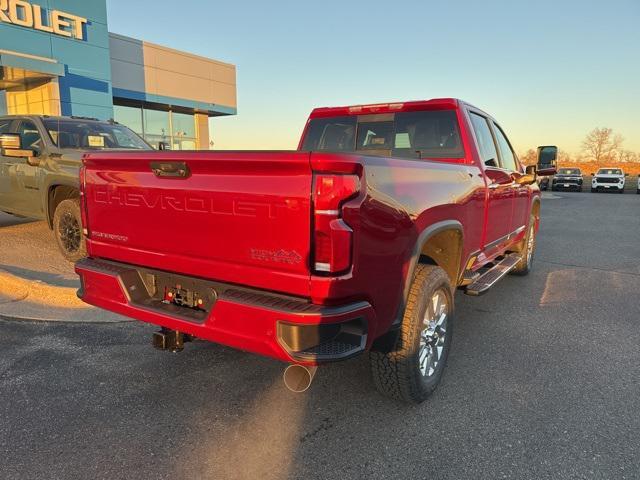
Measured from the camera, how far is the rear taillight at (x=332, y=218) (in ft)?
6.97

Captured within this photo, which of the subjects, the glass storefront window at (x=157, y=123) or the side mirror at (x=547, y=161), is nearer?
the side mirror at (x=547, y=161)

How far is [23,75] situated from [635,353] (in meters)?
17.9

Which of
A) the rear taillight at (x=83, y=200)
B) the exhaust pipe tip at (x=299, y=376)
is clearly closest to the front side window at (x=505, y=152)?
the exhaust pipe tip at (x=299, y=376)

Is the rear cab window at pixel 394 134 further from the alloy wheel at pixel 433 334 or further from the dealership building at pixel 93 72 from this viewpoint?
the dealership building at pixel 93 72

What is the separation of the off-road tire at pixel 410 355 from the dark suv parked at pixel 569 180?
32.8 meters

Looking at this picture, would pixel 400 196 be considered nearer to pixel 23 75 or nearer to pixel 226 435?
pixel 226 435

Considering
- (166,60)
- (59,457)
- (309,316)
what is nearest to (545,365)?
(309,316)

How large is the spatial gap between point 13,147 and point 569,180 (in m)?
33.1

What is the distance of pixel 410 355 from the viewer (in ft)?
9.02

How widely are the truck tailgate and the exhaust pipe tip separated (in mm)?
584

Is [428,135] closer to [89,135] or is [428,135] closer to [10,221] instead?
[89,135]

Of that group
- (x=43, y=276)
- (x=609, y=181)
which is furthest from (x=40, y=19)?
(x=609, y=181)

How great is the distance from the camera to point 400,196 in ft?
8.24

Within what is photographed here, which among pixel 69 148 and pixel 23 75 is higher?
pixel 23 75
